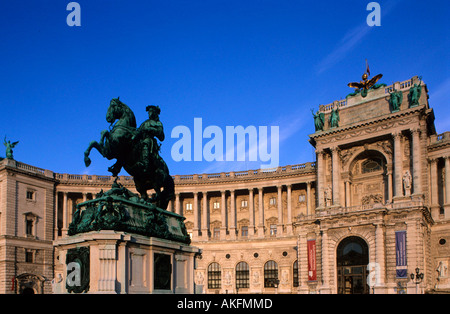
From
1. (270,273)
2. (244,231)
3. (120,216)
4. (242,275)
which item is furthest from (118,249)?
(244,231)

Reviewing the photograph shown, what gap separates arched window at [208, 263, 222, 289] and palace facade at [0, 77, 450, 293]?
8.0 inches

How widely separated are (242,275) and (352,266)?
1983 cm

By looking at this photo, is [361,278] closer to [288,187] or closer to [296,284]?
[296,284]

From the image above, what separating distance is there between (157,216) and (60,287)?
12.2 ft

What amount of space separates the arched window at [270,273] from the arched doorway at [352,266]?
14.2 meters

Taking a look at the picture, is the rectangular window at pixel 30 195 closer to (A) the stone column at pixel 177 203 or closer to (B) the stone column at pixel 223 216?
(A) the stone column at pixel 177 203

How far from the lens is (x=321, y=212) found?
54.2m

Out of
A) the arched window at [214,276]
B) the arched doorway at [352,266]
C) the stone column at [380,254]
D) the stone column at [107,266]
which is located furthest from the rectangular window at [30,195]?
the stone column at [107,266]

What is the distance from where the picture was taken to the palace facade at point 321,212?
163ft

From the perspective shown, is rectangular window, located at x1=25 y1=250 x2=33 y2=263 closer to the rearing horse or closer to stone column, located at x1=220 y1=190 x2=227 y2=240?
stone column, located at x1=220 y1=190 x2=227 y2=240

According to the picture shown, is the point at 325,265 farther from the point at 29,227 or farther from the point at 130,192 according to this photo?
the point at 130,192
